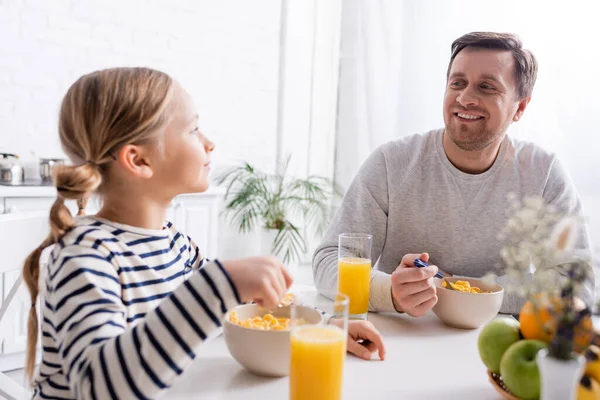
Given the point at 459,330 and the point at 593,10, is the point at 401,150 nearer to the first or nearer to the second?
the point at 459,330

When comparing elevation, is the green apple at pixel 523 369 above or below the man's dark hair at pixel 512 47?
below

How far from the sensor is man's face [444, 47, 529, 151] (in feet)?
5.42

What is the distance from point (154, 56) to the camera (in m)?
3.23

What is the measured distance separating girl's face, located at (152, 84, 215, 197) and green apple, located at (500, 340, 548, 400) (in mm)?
608

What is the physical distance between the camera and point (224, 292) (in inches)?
29.8

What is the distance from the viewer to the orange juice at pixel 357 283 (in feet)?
3.93

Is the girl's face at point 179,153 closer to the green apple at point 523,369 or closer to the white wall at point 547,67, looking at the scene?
the green apple at point 523,369

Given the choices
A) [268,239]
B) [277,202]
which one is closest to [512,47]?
[277,202]

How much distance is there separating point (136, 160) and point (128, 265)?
0.18m

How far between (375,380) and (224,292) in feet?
1.01

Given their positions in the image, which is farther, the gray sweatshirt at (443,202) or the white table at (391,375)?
the gray sweatshirt at (443,202)

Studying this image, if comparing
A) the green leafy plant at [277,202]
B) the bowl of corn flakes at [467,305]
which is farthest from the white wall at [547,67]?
the bowl of corn flakes at [467,305]

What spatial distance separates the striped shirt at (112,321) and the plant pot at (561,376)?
0.39 metres

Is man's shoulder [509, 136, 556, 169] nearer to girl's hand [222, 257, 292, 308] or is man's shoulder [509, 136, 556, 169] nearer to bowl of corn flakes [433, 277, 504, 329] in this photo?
bowl of corn flakes [433, 277, 504, 329]
